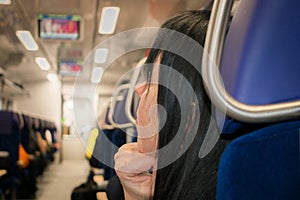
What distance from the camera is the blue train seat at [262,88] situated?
0.35m

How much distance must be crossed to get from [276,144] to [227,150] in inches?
2.5

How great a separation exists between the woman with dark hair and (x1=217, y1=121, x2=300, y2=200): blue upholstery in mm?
91

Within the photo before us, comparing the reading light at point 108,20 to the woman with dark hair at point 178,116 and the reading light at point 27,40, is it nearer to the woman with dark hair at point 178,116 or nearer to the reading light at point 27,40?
the reading light at point 27,40

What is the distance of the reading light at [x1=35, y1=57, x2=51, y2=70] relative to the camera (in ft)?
15.5

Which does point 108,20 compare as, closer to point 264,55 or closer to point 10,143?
point 10,143

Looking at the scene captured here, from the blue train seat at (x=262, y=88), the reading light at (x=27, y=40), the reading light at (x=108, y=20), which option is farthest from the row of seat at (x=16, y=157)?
the blue train seat at (x=262, y=88)

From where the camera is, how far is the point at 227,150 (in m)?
0.36

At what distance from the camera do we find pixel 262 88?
36cm

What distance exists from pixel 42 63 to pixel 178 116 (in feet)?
15.5

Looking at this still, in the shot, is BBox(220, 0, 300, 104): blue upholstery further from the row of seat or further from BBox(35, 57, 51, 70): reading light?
BBox(35, 57, 51, 70): reading light

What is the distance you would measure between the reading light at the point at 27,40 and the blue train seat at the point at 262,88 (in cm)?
343

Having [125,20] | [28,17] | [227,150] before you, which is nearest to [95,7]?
[125,20]

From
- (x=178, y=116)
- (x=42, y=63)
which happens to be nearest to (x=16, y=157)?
(x=42, y=63)

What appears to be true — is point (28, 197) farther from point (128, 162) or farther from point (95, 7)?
point (128, 162)
